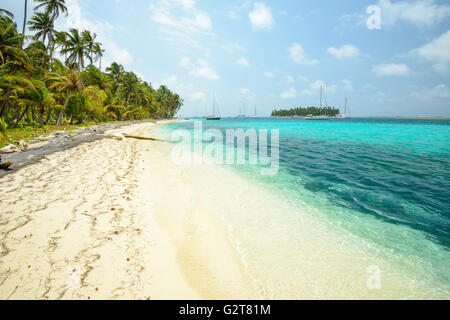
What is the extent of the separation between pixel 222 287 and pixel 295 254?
169 cm

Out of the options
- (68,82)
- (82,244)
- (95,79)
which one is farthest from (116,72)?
(82,244)

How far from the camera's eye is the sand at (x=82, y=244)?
2.42 m

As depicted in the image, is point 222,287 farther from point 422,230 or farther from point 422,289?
point 422,230

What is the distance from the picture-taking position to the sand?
2416mm

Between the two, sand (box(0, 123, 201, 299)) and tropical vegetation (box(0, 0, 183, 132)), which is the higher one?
tropical vegetation (box(0, 0, 183, 132))

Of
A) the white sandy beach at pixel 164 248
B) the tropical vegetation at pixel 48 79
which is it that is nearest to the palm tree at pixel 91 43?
the tropical vegetation at pixel 48 79

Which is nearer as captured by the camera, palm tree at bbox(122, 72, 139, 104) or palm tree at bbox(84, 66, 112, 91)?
palm tree at bbox(84, 66, 112, 91)

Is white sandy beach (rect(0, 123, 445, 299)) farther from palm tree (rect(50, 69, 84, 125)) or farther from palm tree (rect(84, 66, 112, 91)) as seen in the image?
palm tree (rect(84, 66, 112, 91))

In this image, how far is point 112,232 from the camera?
11.6 ft

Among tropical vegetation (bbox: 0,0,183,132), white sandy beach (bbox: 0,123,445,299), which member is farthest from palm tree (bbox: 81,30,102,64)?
white sandy beach (bbox: 0,123,445,299)

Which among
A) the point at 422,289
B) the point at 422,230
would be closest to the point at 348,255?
the point at 422,289

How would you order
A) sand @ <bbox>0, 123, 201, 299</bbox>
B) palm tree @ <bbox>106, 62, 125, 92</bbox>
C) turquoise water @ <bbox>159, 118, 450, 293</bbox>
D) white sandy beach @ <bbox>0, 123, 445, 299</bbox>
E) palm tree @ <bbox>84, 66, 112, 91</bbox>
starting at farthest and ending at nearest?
1. palm tree @ <bbox>106, 62, 125, 92</bbox>
2. palm tree @ <bbox>84, 66, 112, 91</bbox>
3. turquoise water @ <bbox>159, 118, 450, 293</bbox>
4. white sandy beach @ <bbox>0, 123, 445, 299</bbox>
5. sand @ <bbox>0, 123, 201, 299</bbox>

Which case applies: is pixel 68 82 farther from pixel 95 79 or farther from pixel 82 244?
pixel 82 244

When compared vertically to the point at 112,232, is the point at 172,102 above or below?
above
